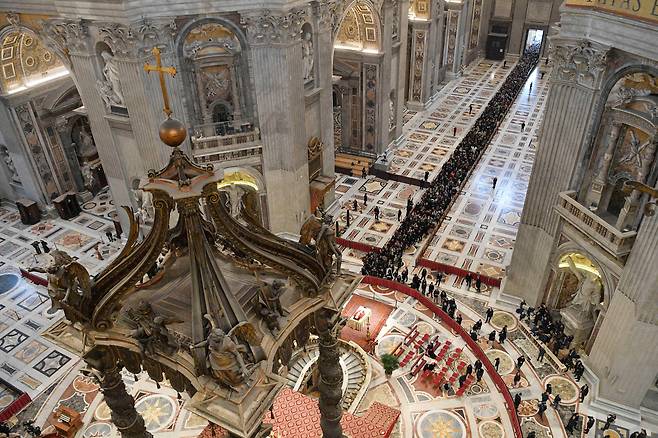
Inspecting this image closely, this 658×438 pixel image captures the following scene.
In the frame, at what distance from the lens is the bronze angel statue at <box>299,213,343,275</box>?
7.85m

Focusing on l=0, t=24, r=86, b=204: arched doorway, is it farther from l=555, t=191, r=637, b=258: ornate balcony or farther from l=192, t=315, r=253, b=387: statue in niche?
l=555, t=191, r=637, b=258: ornate balcony

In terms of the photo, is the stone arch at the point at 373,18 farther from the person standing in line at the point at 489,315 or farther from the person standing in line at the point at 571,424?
the person standing in line at the point at 571,424

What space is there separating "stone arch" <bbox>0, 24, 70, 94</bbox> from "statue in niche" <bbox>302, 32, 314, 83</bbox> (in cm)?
943

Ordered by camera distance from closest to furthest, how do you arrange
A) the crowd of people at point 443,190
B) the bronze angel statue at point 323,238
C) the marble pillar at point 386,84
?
the bronze angel statue at point 323,238, the crowd of people at point 443,190, the marble pillar at point 386,84

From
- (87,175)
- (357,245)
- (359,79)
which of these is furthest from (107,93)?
(359,79)

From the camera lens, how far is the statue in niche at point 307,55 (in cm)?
1929

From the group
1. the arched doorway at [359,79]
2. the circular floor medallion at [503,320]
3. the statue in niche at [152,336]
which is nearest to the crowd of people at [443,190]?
the circular floor medallion at [503,320]

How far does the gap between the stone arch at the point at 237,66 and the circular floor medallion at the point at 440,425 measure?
38.7 feet

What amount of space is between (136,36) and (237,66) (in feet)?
11.8

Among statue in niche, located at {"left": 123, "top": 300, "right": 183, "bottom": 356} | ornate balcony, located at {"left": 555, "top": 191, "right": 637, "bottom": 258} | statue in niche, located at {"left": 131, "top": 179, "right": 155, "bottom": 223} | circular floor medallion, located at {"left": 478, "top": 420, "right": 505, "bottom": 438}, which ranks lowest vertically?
circular floor medallion, located at {"left": 478, "top": 420, "right": 505, "bottom": 438}

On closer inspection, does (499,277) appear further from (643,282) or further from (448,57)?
(448,57)

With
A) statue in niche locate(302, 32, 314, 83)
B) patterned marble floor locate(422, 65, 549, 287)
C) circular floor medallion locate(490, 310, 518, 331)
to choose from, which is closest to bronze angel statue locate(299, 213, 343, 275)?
patterned marble floor locate(422, 65, 549, 287)

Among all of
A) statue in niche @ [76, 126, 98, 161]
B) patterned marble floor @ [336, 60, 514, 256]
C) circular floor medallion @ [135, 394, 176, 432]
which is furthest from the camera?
statue in niche @ [76, 126, 98, 161]

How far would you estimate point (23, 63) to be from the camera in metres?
21.8
